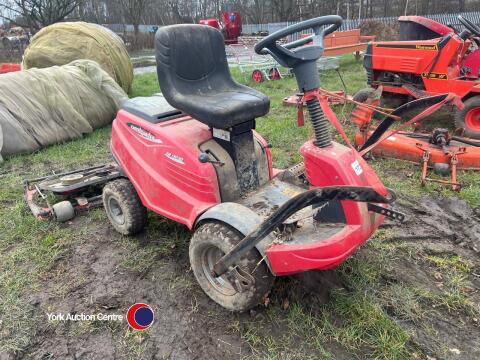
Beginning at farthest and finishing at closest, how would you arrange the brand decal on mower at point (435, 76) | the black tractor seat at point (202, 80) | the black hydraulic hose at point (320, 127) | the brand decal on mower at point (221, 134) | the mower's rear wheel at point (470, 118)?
the brand decal on mower at point (435, 76) → the mower's rear wheel at point (470, 118) → the brand decal on mower at point (221, 134) → the black tractor seat at point (202, 80) → the black hydraulic hose at point (320, 127)

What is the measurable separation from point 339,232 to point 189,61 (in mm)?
1548

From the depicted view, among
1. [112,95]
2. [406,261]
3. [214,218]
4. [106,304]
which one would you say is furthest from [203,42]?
[112,95]

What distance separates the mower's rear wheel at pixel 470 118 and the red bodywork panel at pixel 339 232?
348cm

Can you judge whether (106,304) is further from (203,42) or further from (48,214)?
(203,42)

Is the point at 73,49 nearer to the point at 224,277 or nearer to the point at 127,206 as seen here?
the point at 127,206

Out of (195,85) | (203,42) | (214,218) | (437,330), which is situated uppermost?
(203,42)

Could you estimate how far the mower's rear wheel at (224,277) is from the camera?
2.11m

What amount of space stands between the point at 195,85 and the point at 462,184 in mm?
2777

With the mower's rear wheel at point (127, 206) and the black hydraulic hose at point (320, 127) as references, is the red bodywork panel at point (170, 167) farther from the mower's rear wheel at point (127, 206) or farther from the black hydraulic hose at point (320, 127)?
the black hydraulic hose at point (320, 127)

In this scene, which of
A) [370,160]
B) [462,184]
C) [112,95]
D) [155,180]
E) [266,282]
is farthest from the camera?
[112,95]

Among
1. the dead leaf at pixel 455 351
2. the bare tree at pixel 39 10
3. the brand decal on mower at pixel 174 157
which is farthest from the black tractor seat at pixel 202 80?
the bare tree at pixel 39 10

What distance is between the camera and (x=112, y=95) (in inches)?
248

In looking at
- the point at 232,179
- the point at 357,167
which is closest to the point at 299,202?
the point at 357,167

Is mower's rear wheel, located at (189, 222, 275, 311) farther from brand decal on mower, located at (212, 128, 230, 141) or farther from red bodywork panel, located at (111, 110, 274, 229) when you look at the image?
brand decal on mower, located at (212, 128, 230, 141)
